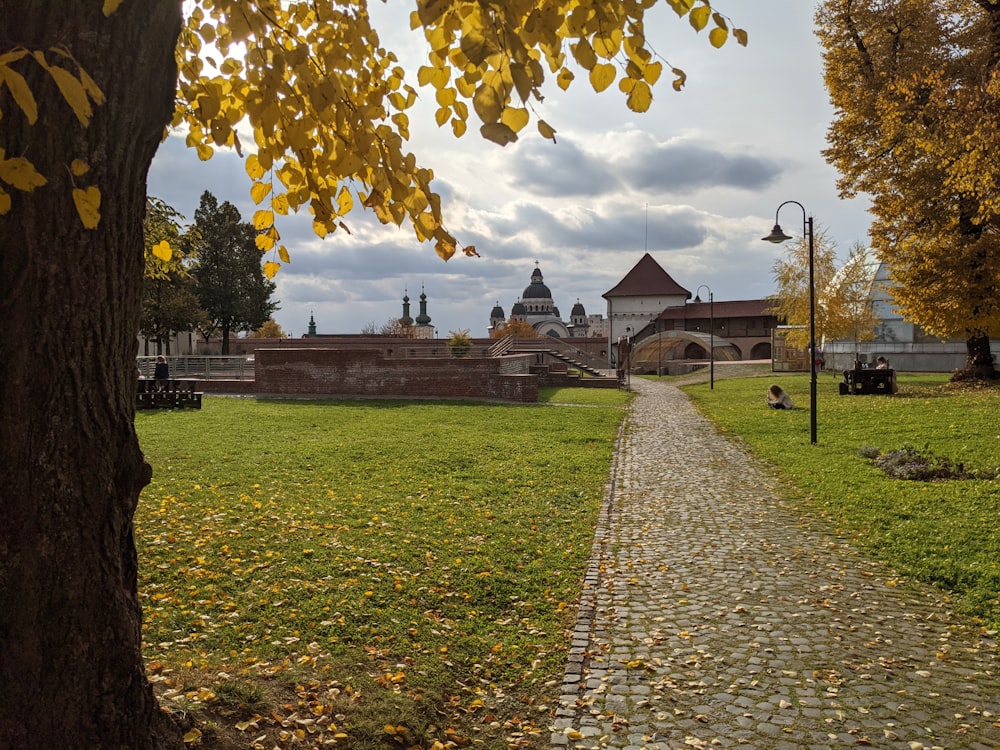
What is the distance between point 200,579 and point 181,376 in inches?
1066

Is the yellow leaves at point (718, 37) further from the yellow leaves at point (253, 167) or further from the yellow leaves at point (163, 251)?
the yellow leaves at point (163, 251)

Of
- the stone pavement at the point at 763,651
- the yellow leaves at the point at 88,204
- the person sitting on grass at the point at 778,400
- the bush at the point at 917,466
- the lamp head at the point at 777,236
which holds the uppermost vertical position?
the lamp head at the point at 777,236

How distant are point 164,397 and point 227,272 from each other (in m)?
33.6

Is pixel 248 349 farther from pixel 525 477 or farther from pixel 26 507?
pixel 26 507

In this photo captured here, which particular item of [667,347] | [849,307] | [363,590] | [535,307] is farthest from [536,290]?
[363,590]

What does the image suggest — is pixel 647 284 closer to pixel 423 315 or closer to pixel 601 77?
pixel 423 315

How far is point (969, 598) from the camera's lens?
569 centimetres

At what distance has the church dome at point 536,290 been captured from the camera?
131125 millimetres

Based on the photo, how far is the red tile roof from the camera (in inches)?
3465

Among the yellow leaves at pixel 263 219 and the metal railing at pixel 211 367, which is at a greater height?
the yellow leaves at pixel 263 219

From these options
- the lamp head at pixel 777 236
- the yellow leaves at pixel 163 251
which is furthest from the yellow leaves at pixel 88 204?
the lamp head at pixel 777 236

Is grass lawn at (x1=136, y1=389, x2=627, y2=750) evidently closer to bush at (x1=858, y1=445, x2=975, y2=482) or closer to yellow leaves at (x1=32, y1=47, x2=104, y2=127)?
yellow leaves at (x1=32, y1=47, x2=104, y2=127)

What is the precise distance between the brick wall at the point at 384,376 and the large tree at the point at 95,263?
70.1ft

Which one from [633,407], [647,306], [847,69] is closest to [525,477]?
[633,407]
